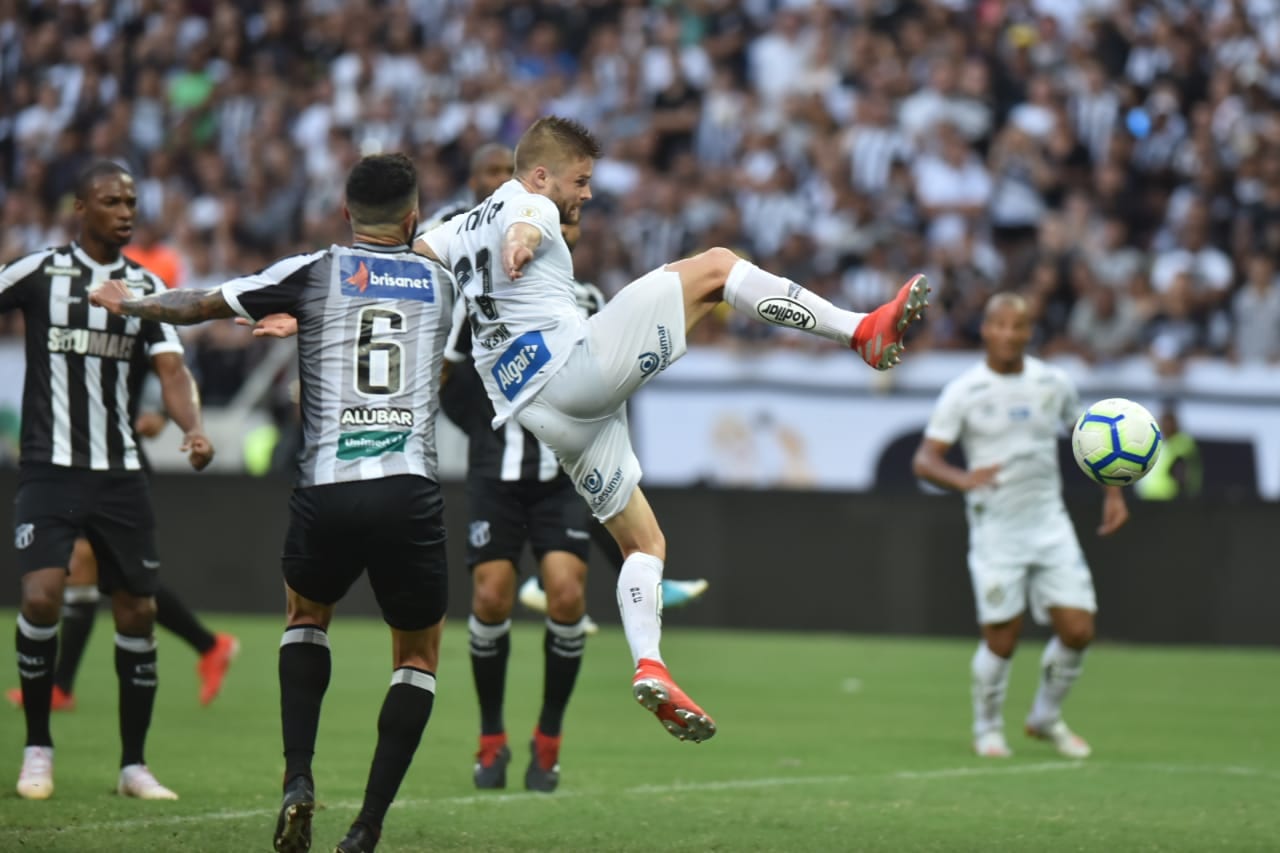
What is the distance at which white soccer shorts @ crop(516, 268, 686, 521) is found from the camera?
21.9 feet

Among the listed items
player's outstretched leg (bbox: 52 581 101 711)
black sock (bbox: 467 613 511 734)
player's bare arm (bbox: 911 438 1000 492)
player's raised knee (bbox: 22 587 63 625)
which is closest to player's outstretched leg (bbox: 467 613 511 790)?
black sock (bbox: 467 613 511 734)

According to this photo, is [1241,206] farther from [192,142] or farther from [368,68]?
[192,142]

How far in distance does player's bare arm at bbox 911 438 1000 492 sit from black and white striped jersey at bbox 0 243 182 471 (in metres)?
4.12

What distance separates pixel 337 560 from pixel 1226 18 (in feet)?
49.7

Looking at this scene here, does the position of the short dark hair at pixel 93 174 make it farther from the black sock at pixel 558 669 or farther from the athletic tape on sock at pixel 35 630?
the black sock at pixel 558 669

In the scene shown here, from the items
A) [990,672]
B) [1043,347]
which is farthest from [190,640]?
[1043,347]

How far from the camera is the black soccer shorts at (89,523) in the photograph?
7.90 meters

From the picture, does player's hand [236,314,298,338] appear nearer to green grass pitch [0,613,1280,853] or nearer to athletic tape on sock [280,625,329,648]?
athletic tape on sock [280,625,329,648]

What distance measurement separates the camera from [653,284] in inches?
265

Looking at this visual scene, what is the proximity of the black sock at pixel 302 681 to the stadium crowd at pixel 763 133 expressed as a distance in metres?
8.65

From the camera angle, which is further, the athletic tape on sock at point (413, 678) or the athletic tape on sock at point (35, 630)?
the athletic tape on sock at point (35, 630)

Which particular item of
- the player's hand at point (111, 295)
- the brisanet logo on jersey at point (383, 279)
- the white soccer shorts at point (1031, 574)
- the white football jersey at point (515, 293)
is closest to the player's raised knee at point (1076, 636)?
the white soccer shorts at point (1031, 574)

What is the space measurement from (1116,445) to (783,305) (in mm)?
2093

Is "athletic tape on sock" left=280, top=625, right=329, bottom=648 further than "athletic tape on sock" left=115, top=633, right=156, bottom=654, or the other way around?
"athletic tape on sock" left=115, top=633, right=156, bottom=654
